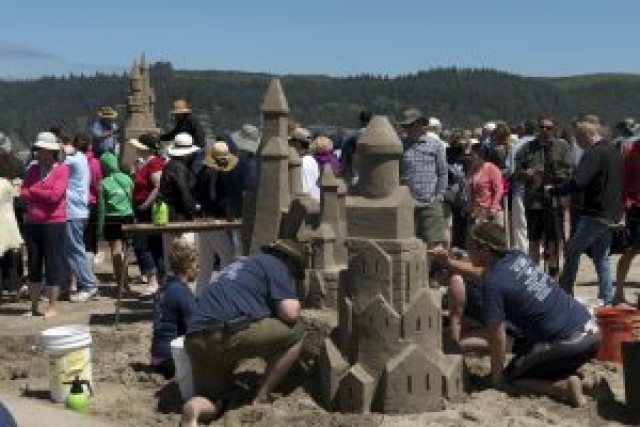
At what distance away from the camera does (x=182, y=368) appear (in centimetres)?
690

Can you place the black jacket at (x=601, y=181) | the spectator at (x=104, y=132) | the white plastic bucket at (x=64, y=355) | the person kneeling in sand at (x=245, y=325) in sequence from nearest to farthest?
the person kneeling in sand at (x=245, y=325) < the white plastic bucket at (x=64, y=355) < the black jacket at (x=601, y=181) < the spectator at (x=104, y=132)

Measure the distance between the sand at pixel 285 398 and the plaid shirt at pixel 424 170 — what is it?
2643 millimetres

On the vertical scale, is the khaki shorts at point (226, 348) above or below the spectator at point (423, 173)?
below

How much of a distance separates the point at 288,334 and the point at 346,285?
1.64ft

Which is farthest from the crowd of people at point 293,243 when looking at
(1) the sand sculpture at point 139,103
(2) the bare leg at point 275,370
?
(1) the sand sculpture at point 139,103

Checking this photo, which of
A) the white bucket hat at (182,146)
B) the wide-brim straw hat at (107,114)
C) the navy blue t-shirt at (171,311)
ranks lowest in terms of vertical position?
Answer: the navy blue t-shirt at (171,311)

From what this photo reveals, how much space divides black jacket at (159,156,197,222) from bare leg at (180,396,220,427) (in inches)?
145

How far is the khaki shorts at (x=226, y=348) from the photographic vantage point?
6598 mm

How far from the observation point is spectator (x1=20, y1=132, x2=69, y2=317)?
388 inches

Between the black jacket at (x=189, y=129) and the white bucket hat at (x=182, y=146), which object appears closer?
the white bucket hat at (x=182, y=146)

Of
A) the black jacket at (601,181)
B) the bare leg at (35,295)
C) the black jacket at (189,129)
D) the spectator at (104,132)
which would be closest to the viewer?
the black jacket at (601,181)

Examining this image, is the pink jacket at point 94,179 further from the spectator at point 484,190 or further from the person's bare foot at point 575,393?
the person's bare foot at point 575,393

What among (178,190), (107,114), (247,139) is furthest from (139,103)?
(178,190)

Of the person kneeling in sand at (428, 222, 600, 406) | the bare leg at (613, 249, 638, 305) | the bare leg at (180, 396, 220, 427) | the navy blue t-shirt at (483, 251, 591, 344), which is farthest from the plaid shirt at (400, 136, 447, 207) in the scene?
the bare leg at (180, 396, 220, 427)
